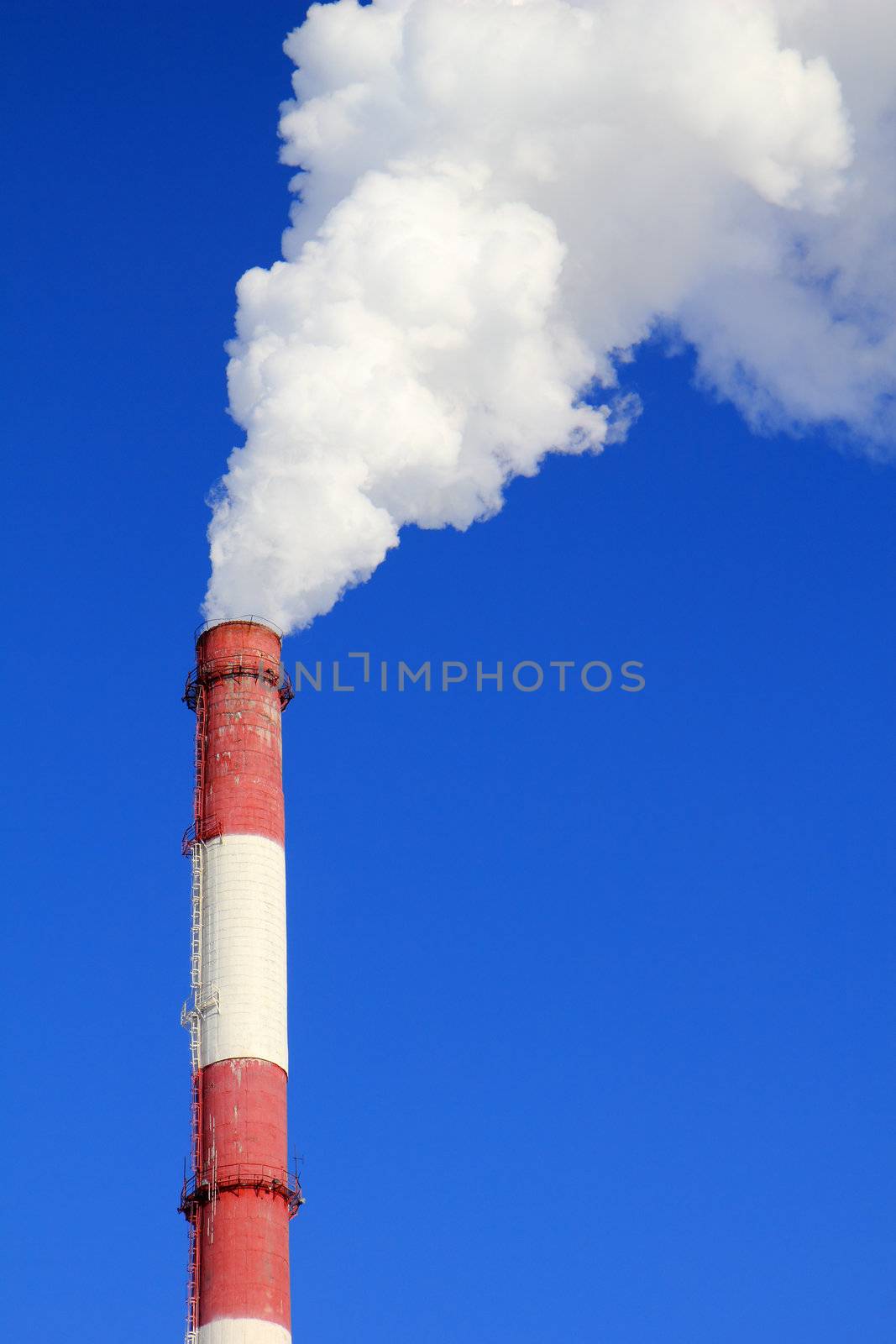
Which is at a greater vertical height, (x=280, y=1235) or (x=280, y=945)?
(x=280, y=945)

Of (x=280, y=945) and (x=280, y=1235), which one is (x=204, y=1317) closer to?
(x=280, y=1235)

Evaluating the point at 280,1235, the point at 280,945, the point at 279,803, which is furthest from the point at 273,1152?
the point at 279,803

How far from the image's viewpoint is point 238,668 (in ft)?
174

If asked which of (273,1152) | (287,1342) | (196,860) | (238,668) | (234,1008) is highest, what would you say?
(238,668)

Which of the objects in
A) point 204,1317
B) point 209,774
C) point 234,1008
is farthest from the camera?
point 209,774

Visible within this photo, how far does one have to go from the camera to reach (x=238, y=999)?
4847cm

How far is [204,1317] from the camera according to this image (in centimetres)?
4497

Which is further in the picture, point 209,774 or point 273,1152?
point 209,774

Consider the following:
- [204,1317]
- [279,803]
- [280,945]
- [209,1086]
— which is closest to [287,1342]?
[204,1317]

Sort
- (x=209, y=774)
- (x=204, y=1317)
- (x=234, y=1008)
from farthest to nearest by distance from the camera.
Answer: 1. (x=209, y=774)
2. (x=234, y=1008)
3. (x=204, y=1317)

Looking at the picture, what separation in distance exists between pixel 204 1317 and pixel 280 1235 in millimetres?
2656

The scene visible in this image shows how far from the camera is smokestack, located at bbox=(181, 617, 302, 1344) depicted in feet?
149

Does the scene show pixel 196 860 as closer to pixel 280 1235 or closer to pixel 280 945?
pixel 280 945

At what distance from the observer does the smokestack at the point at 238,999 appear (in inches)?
1786
